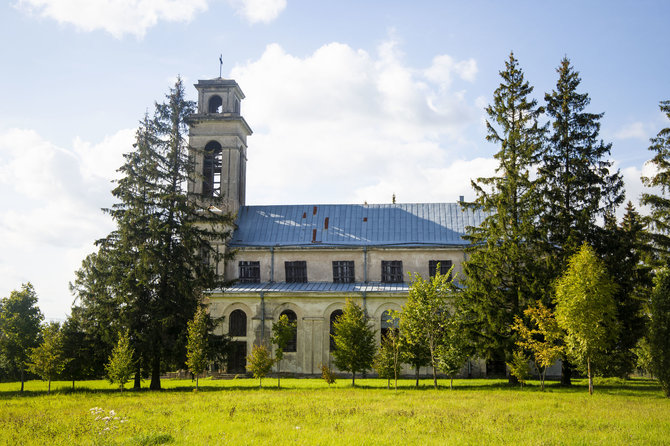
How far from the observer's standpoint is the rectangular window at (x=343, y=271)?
39281 mm

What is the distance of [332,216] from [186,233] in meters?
14.7

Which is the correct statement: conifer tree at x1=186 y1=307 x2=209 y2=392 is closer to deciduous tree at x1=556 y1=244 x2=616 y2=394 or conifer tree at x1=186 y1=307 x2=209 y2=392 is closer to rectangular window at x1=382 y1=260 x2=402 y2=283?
rectangular window at x1=382 y1=260 x2=402 y2=283

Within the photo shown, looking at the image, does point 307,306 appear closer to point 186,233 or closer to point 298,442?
point 186,233

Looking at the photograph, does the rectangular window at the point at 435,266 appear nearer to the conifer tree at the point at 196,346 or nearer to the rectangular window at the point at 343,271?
the rectangular window at the point at 343,271

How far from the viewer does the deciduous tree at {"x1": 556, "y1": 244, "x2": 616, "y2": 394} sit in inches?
1021

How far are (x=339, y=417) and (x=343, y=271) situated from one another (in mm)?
21879

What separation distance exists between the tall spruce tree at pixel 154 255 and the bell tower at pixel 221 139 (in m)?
11.4

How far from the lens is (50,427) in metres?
Result: 15.9

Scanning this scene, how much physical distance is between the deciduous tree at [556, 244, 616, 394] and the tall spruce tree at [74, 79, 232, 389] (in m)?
17.8

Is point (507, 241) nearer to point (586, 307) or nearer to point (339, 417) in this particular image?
point (586, 307)

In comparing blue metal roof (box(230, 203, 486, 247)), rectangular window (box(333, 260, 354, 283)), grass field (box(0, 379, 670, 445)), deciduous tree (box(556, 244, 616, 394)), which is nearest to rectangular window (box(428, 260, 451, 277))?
blue metal roof (box(230, 203, 486, 247))

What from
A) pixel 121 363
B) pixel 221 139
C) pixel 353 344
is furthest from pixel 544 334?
pixel 221 139

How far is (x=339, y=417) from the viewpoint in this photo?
695 inches

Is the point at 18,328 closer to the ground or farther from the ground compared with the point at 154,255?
closer to the ground
